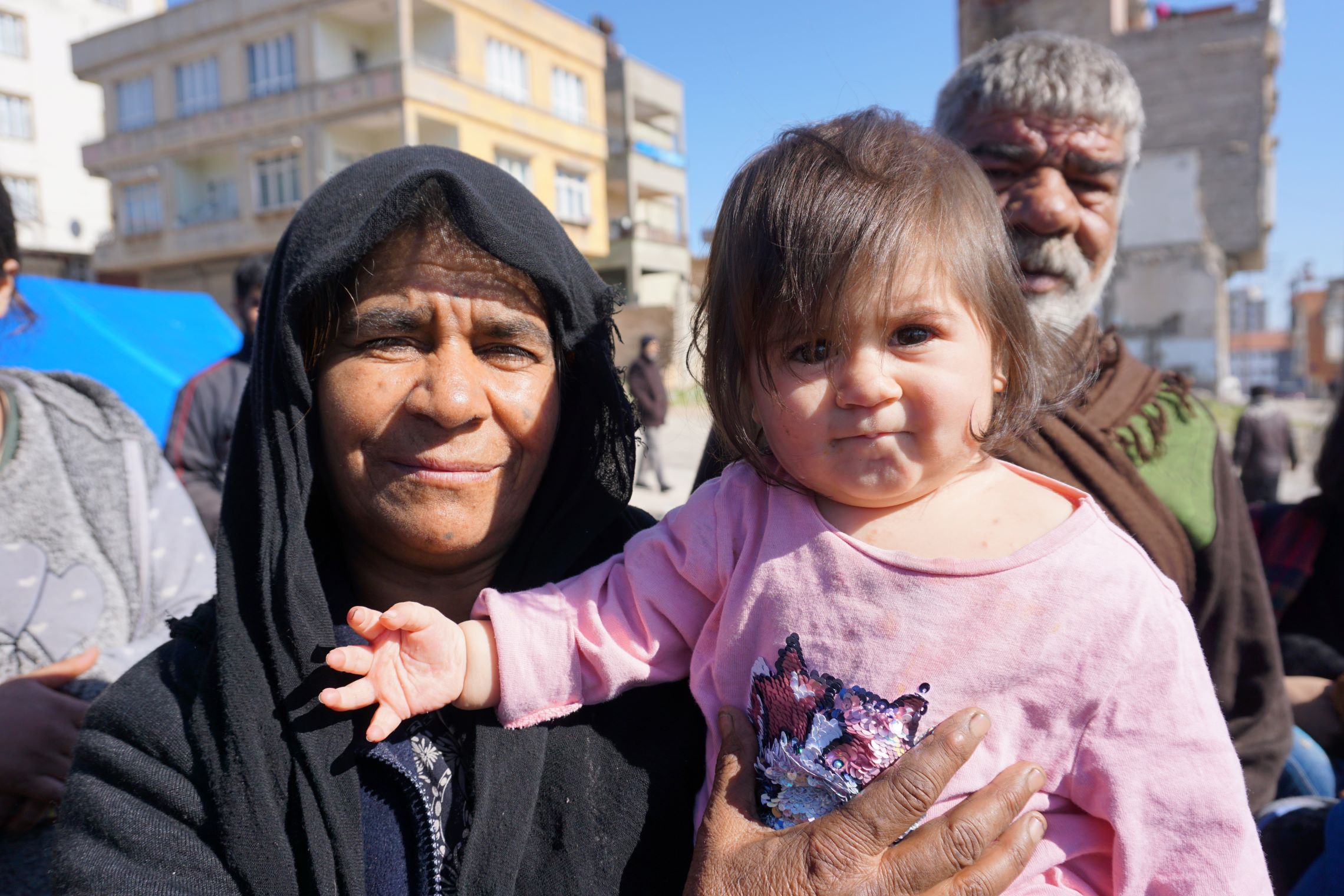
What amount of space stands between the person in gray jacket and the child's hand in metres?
0.98

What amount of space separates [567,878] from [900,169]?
1332mm

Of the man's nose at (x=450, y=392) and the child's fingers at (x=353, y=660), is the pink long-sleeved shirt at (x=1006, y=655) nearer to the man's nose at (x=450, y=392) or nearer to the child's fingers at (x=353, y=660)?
the child's fingers at (x=353, y=660)

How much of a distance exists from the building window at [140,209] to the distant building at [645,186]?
46.5 feet

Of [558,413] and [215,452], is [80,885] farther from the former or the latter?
[215,452]

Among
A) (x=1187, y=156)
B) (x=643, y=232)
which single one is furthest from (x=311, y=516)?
(x=1187, y=156)

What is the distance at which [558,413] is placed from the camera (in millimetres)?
1830

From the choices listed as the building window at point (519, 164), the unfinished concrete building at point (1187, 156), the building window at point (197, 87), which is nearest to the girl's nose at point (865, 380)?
the building window at point (519, 164)

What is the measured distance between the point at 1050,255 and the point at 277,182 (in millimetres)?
27319

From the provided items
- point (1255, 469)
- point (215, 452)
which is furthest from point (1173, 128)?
point (215, 452)

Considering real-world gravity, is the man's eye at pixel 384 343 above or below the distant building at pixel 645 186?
below

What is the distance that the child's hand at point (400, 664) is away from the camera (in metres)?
1.37

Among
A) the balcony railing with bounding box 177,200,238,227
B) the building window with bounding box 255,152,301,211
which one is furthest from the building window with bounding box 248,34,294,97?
the balcony railing with bounding box 177,200,238,227

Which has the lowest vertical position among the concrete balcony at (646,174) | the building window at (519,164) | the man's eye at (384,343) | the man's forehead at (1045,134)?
the man's eye at (384,343)

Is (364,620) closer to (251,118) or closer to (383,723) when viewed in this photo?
(383,723)
